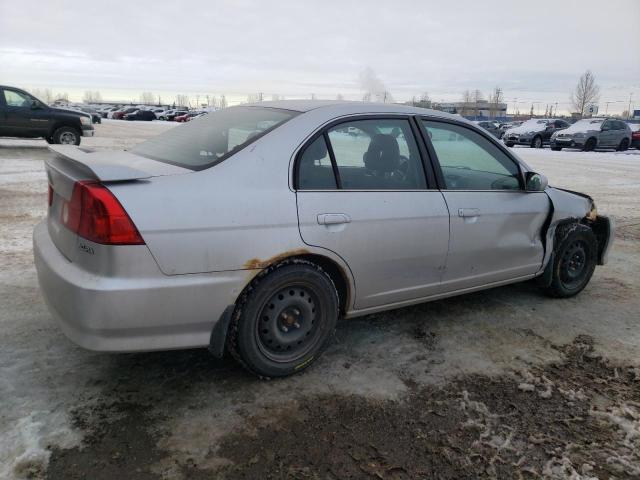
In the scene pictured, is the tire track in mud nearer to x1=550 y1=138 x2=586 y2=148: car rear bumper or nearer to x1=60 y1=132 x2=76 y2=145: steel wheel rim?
x1=60 y1=132 x2=76 y2=145: steel wheel rim

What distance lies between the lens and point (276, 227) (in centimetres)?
282

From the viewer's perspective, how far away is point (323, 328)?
3150 millimetres

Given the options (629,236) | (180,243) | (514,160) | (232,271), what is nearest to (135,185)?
(180,243)

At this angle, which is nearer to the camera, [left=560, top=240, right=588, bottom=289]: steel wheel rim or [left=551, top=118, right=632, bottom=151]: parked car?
[left=560, top=240, right=588, bottom=289]: steel wheel rim

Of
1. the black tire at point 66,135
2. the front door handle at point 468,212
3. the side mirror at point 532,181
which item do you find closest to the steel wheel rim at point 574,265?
the side mirror at point 532,181

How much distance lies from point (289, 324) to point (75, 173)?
1.40 m

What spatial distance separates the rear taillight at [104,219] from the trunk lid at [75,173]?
2.8 inches

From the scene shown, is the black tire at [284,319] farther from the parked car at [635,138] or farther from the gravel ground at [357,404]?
the parked car at [635,138]

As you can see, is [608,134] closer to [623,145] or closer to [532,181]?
[623,145]

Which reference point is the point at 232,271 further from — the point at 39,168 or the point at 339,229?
the point at 39,168

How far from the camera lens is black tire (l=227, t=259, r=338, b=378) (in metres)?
2.84

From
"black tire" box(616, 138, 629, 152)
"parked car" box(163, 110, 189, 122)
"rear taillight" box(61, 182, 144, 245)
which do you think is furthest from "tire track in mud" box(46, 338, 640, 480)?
"parked car" box(163, 110, 189, 122)

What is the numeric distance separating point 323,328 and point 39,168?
10585 mm

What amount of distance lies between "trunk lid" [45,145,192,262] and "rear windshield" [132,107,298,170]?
136mm
